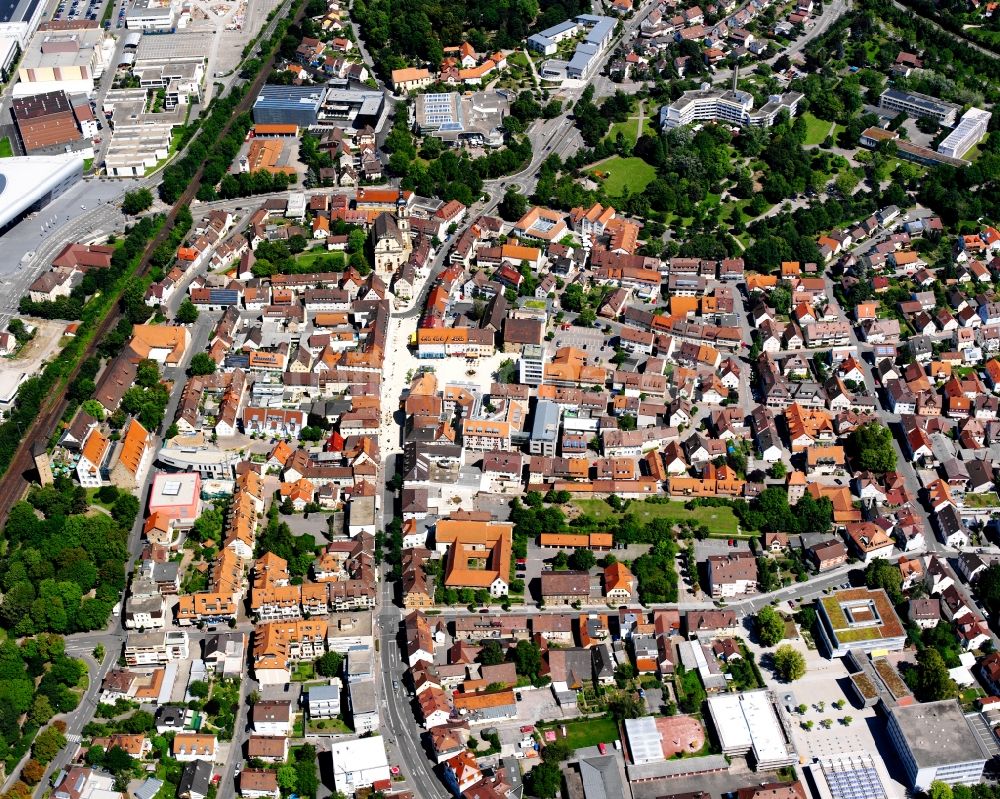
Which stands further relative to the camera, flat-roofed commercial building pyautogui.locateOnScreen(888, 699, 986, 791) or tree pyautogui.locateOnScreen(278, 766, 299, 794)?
flat-roofed commercial building pyautogui.locateOnScreen(888, 699, 986, 791)

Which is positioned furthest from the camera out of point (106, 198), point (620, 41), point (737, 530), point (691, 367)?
point (620, 41)

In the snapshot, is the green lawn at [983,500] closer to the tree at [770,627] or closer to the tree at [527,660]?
the tree at [770,627]

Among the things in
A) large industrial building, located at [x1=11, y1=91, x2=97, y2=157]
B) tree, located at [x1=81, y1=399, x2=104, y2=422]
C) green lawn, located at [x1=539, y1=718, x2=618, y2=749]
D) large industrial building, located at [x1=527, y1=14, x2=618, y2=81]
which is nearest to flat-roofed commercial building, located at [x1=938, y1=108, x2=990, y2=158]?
large industrial building, located at [x1=527, y1=14, x2=618, y2=81]

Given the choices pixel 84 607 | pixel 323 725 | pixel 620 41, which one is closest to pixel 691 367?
pixel 323 725

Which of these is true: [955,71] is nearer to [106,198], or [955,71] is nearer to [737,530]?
[737,530]

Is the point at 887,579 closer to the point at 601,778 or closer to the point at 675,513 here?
the point at 675,513

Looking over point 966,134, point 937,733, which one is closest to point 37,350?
point 937,733

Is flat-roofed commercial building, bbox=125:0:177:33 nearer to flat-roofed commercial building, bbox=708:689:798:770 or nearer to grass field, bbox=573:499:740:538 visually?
grass field, bbox=573:499:740:538
